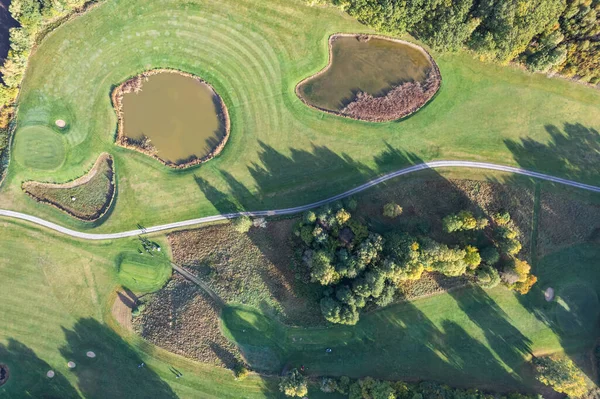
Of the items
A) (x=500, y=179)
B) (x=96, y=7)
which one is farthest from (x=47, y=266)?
(x=500, y=179)

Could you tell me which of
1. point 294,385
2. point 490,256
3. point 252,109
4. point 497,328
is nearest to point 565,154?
point 490,256

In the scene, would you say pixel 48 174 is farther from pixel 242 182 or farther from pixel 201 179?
pixel 242 182

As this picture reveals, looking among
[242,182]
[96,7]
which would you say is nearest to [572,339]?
[242,182]

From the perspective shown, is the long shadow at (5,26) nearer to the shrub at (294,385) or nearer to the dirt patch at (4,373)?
the dirt patch at (4,373)

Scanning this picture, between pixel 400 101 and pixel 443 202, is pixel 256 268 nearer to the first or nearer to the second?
pixel 443 202

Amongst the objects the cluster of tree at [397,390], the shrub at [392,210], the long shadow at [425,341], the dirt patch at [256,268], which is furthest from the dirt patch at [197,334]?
the shrub at [392,210]

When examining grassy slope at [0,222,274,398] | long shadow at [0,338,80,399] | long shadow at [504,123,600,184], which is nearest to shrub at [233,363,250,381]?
grassy slope at [0,222,274,398]

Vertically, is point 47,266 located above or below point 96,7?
below

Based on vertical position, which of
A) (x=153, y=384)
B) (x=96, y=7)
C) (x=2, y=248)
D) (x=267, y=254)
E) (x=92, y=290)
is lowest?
(x=153, y=384)
